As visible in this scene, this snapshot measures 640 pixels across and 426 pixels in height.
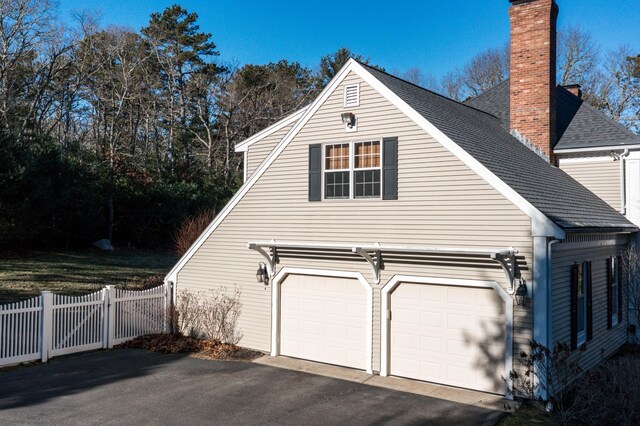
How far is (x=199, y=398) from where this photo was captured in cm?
923

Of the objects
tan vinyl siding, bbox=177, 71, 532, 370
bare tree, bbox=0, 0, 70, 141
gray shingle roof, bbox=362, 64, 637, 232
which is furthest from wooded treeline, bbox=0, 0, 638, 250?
gray shingle roof, bbox=362, 64, 637, 232

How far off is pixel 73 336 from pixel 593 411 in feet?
35.1

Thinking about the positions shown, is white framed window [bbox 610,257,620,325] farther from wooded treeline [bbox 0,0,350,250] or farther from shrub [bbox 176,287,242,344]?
wooded treeline [bbox 0,0,350,250]

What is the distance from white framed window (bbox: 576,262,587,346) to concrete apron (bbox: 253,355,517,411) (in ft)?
8.92

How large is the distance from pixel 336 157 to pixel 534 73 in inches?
282

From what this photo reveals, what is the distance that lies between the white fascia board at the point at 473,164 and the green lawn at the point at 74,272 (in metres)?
11.6

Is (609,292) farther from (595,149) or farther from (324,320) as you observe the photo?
(324,320)

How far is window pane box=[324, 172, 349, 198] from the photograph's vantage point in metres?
11.4

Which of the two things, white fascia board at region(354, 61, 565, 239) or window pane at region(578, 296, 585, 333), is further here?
window pane at region(578, 296, 585, 333)

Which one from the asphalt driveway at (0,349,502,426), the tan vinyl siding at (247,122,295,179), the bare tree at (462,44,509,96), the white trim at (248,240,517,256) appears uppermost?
the bare tree at (462,44,509,96)

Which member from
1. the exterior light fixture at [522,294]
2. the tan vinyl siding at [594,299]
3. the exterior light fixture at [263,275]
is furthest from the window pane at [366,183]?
the tan vinyl siding at [594,299]

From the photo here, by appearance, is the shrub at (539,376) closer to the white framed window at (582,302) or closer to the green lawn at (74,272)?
the white framed window at (582,302)

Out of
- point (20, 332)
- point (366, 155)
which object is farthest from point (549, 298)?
point (20, 332)

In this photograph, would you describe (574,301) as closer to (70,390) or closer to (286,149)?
(286,149)
